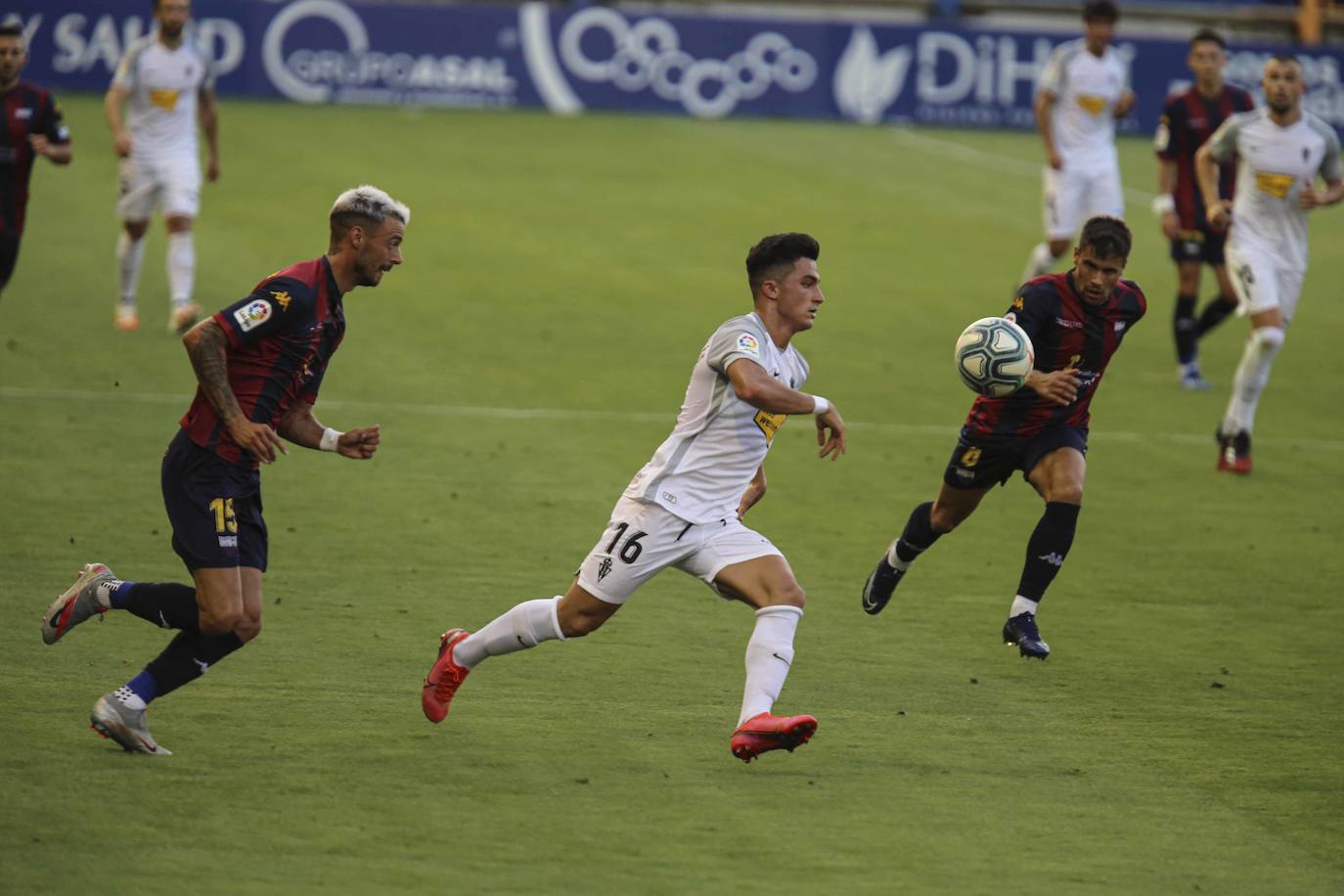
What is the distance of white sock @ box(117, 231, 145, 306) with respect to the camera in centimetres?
1536

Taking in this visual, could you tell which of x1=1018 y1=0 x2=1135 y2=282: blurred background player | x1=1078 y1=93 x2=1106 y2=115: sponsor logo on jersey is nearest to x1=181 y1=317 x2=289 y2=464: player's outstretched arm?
x1=1018 y1=0 x2=1135 y2=282: blurred background player

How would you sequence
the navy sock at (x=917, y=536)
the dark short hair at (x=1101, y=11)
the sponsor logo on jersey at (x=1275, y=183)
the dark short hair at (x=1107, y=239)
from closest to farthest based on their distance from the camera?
1. the dark short hair at (x=1107, y=239)
2. the navy sock at (x=917, y=536)
3. the sponsor logo on jersey at (x=1275, y=183)
4. the dark short hair at (x=1101, y=11)

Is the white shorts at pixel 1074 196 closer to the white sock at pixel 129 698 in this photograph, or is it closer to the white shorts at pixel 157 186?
the white shorts at pixel 157 186

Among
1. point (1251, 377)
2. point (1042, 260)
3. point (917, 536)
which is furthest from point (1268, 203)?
point (917, 536)

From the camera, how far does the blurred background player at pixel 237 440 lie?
662 centimetres

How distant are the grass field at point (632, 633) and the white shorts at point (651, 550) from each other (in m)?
0.64

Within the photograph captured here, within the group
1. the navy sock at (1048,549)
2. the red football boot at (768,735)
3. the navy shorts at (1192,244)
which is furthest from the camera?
the navy shorts at (1192,244)

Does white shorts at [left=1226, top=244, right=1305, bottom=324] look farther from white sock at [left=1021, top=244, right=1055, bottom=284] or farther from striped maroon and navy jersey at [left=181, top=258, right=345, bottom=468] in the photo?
striped maroon and navy jersey at [left=181, top=258, right=345, bottom=468]

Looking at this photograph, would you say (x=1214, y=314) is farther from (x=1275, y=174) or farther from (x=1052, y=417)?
(x=1052, y=417)

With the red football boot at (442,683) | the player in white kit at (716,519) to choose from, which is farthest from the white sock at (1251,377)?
the red football boot at (442,683)

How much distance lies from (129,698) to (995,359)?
3.84m

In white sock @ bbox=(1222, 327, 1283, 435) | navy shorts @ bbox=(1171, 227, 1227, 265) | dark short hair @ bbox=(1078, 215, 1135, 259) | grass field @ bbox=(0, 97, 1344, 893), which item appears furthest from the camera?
navy shorts @ bbox=(1171, 227, 1227, 265)

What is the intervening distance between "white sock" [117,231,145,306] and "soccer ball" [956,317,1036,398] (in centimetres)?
916

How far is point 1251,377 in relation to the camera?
12.5m
